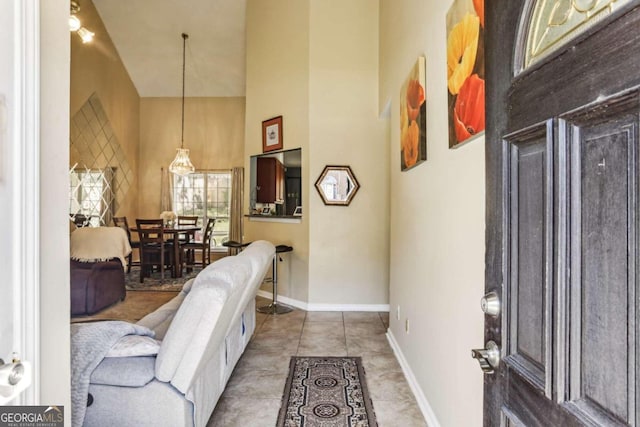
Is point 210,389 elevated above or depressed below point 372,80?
below

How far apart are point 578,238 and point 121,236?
5483mm

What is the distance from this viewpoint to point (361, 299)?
4.39 m

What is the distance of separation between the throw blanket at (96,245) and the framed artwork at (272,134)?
2.36 metres

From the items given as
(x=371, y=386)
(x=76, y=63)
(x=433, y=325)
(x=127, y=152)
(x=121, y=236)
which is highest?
(x=76, y=63)

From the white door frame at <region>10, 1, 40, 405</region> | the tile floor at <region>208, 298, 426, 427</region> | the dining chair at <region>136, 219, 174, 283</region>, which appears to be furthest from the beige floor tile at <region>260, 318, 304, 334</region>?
the white door frame at <region>10, 1, 40, 405</region>

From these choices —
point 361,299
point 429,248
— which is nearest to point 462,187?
point 429,248

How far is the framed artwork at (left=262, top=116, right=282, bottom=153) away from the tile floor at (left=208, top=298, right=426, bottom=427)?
2.14 meters

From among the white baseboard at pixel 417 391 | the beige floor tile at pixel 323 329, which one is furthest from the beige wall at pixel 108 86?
the white baseboard at pixel 417 391

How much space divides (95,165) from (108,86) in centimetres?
153

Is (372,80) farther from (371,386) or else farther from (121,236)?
(121,236)

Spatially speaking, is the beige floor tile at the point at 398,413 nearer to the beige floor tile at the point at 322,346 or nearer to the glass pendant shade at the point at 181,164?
the beige floor tile at the point at 322,346

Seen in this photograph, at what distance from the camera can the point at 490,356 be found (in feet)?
2.89

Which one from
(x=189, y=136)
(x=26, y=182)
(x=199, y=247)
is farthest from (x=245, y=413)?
(x=189, y=136)

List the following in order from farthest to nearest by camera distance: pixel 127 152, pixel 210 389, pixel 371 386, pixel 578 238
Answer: pixel 127 152, pixel 371 386, pixel 210 389, pixel 578 238
